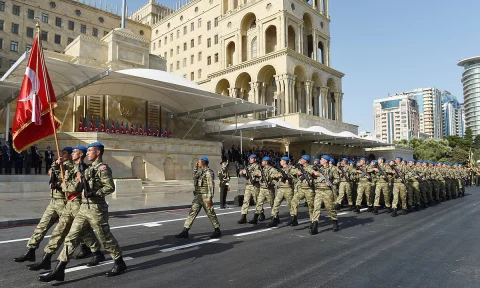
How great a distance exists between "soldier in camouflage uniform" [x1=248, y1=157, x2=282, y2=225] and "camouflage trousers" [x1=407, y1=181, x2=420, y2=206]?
19.1 ft

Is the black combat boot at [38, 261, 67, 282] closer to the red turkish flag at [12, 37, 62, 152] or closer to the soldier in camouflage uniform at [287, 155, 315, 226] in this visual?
the red turkish flag at [12, 37, 62, 152]

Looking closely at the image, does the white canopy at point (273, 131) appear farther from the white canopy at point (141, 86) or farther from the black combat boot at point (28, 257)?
the black combat boot at point (28, 257)

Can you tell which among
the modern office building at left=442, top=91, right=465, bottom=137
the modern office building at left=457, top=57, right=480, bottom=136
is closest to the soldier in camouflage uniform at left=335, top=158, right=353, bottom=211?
the modern office building at left=457, top=57, right=480, bottom=136

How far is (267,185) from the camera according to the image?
9562mm

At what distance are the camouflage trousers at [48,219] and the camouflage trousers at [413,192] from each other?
11.4 metres

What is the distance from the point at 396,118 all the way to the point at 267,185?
568 ft

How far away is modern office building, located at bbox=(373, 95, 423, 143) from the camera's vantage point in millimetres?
158125

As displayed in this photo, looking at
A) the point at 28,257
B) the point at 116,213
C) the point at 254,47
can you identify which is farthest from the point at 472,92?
the point at 28,257

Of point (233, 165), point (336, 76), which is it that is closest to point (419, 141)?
point (336, 76)

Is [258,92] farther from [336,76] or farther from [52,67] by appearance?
[52,67]

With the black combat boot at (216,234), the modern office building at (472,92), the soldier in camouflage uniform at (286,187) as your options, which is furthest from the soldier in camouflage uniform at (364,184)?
the modern office building at (472,92)

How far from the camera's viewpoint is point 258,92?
43875mm

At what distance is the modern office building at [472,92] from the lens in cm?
14000

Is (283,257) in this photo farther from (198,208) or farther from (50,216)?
(50,216)
